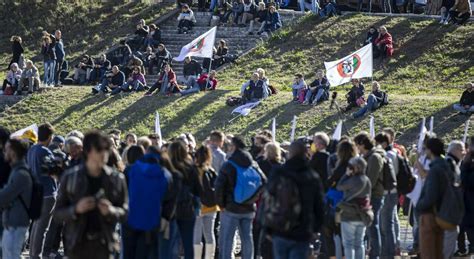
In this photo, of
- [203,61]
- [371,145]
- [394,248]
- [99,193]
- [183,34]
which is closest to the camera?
[99,193]

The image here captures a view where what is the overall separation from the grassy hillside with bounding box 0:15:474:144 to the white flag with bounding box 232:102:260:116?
0.19 m

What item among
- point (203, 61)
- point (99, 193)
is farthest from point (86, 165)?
point (203, 61)

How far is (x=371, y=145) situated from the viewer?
647 inches

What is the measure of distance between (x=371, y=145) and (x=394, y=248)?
1.96 meters

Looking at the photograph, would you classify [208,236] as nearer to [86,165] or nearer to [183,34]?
[86,165]

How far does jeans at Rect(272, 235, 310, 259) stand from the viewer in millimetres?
13367

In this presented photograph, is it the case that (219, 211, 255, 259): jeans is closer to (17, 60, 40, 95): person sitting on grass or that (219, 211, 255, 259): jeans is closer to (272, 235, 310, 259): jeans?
(272, 235, 310, 259): jeans

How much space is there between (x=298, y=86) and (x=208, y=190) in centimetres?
1886

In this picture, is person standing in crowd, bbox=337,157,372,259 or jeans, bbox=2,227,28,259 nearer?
jeans, bbox=2,227,28,259

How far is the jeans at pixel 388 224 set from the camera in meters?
17.6

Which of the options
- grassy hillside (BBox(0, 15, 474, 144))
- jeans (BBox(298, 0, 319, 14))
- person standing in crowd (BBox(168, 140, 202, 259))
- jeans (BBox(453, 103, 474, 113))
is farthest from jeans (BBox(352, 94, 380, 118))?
person standing in crowd (BBox(168, 140, 202, 259))

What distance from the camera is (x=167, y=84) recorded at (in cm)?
3775

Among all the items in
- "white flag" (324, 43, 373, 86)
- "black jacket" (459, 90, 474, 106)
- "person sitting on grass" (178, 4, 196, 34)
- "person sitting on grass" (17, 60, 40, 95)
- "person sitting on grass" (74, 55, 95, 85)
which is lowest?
"black jacket" (459, 90, 474, 106)

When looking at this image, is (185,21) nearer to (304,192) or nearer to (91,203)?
(304,192)
